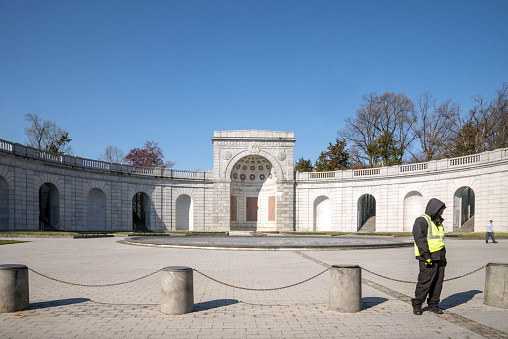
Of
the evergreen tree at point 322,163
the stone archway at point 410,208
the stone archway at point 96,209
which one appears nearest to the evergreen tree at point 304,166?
the evergreen tree at point 322,163

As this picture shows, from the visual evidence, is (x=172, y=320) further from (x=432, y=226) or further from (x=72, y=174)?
(x=72, y=174)

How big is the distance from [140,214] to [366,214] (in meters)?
30.6

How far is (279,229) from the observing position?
4834cm

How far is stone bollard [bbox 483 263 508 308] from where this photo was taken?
27.1 feet

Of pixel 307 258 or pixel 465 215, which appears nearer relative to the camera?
pixel 307 258

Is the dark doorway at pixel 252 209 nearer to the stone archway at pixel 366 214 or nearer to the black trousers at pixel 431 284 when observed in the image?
the stone archway at pixel 366 214

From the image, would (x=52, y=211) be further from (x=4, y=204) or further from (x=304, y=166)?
(x=304, y=166)

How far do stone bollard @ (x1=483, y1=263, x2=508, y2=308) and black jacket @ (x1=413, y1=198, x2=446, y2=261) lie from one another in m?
1.34

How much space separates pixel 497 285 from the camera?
838cm

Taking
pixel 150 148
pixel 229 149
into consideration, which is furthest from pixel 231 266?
pixel 150 148

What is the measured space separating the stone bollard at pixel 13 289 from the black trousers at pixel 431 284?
319 inches

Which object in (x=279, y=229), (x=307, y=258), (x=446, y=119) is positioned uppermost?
(x=446, y=119)

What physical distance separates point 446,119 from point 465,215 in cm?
1648

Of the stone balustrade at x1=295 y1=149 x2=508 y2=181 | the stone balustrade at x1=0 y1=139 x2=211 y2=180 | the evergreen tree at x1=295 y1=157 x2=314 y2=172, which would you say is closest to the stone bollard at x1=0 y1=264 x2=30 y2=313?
the stone balustrade at x1=0 y1=139 x2=211 y2=180
